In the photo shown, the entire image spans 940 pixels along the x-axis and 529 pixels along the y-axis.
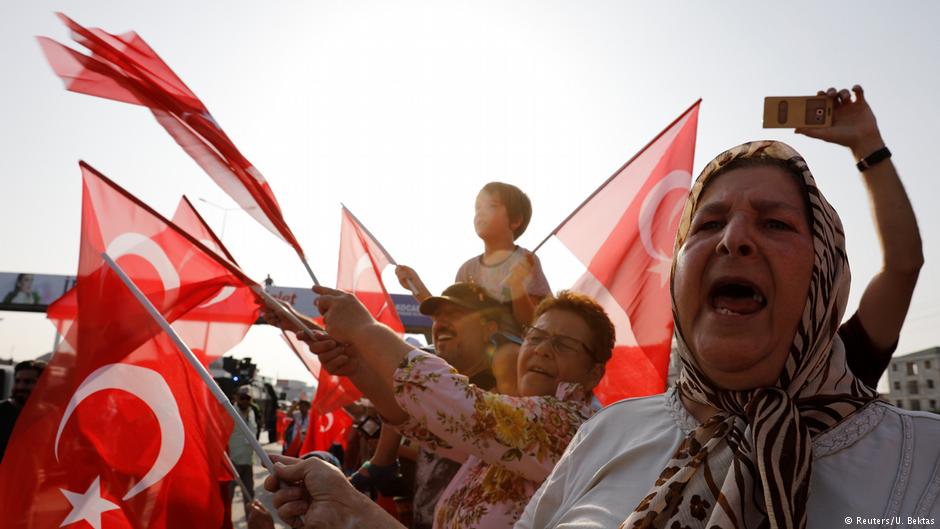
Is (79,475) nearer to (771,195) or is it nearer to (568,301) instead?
(568,301)

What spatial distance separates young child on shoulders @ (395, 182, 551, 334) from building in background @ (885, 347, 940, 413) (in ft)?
253

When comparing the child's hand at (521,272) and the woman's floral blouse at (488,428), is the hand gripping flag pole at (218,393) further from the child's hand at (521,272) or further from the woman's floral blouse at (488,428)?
the child's hand at (521,272)

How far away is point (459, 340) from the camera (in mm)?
3164

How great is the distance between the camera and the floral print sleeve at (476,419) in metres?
1.93

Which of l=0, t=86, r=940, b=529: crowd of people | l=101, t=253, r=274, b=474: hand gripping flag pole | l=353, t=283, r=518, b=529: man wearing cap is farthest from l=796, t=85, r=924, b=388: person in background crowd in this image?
l=101, t=253, r=274, b=474: hand gripping flag pole

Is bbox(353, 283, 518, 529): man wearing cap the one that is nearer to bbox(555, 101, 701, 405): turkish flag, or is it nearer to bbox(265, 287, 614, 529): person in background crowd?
bbox(265, 287, 614, 529): person in background crowd

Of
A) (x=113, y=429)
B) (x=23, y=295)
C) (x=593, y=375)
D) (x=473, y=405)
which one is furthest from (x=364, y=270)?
(x=23, y=295)

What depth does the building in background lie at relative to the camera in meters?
70.0

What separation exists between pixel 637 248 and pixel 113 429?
3.00 meters

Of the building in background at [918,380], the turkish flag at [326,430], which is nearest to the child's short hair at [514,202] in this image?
the turkish flag at [326,430]

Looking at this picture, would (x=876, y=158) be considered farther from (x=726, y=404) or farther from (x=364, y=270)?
(x=364, y=270)

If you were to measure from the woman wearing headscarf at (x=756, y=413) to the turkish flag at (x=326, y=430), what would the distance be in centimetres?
795

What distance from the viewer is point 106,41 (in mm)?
2805

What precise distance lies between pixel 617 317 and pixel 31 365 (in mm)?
5018
